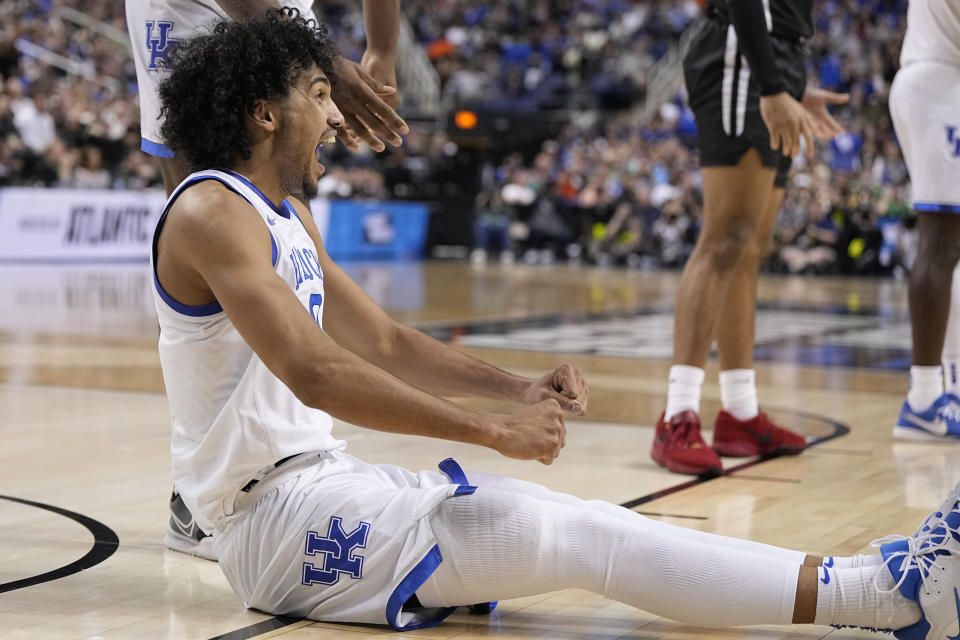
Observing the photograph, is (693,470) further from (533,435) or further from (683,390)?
(533,435)

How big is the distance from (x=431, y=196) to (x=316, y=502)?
19.1 meters

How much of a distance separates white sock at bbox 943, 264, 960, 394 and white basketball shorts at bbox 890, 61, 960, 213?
29cm

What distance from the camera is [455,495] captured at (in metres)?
2.22

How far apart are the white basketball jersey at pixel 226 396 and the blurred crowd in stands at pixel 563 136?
13890 mm

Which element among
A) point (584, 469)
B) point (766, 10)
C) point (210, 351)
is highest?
point (766, 10)

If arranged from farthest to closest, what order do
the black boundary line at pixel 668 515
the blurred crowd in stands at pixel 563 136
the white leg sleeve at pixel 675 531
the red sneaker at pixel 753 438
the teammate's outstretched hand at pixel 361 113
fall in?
the blurred crowd in stands at pixel 563 136, the red sneaker at pixel 753 438, the black boundary line at pixel 668 515, the teammate's outstretched hand at pixel 361 113, the white leg sleeve at pixel 675 531

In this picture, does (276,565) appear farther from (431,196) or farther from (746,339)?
(431,196)

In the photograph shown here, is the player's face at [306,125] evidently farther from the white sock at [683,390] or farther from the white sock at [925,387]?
the white sock at [925,387]

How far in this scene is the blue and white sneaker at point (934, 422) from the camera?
448cm

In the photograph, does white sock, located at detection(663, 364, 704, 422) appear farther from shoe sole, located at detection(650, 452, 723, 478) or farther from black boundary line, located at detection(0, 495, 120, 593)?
black boundary line, located at detection(0, 495, 120, 593)

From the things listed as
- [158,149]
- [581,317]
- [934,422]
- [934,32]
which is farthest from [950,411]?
[581,317]

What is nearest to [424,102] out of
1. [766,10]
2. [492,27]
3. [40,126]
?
[492,27]

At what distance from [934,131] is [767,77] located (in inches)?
40.4

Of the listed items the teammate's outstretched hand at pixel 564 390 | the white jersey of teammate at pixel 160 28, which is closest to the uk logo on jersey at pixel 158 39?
the white jersey of teammate at pixel 160 28
